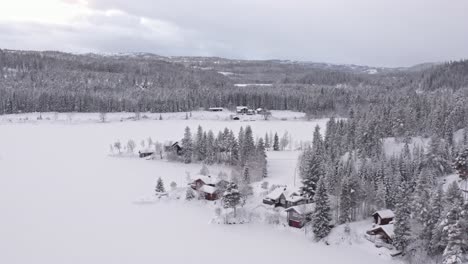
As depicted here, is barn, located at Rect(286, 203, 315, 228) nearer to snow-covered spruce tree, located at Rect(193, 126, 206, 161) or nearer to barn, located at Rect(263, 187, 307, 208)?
barn, located at Rect(263, 187, 307, 208)

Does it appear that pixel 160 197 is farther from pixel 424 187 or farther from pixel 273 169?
pixel 424 187

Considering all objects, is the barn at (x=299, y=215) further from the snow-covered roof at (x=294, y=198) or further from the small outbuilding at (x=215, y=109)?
the small outbuilding at (x=215, y=109)

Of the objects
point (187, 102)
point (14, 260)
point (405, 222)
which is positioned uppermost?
point (187, 102)

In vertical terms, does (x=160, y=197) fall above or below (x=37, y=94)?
below

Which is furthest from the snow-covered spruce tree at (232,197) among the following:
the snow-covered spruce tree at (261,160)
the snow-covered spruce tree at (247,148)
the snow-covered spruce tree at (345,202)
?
the snow-covered spruce tree at (247,148)

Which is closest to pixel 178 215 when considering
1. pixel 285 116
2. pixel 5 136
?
pixel 5 136

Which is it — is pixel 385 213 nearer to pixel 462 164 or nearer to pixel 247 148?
pixel 462 164
